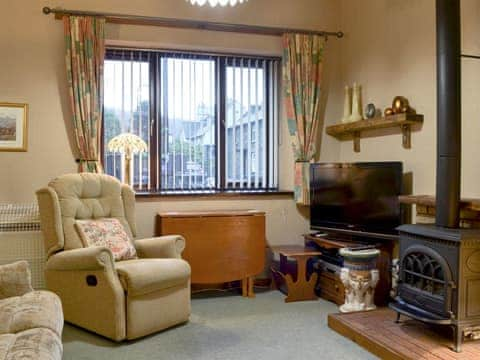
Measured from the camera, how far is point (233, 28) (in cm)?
448

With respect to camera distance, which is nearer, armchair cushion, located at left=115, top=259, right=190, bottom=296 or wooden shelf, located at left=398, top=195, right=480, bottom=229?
wooden shelf, located at left=398, top=195, right=480, bottom=229

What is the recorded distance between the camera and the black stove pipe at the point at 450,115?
288cm

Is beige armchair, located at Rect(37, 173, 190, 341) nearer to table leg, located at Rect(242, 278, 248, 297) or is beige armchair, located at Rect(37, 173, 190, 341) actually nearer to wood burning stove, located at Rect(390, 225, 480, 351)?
table leg, located at Rect(242, 278, 248, 297)

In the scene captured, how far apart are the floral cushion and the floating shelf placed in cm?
219

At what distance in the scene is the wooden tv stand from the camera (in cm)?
374

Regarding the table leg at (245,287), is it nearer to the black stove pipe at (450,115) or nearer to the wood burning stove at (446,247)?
the wood burning stove at (446,247)

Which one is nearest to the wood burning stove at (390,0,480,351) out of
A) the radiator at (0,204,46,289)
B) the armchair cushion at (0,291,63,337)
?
the armchair cushion at (0,291,63,337)

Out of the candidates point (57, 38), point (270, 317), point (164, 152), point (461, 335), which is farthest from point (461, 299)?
point (57, 38)

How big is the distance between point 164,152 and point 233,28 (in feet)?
4.41

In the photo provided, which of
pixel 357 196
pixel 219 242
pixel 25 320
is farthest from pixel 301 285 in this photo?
pixel 25 320

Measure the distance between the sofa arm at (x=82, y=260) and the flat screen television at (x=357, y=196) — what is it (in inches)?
80.8

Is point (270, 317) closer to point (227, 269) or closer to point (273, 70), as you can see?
point (227, 269)

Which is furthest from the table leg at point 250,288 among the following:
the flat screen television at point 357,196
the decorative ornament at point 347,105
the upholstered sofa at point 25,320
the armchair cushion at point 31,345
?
the armchair cushion at point 31,345

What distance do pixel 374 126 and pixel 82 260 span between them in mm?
2555
